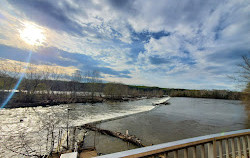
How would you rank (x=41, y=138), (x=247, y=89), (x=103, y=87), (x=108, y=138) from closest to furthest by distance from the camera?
(x=41, y=138) → (x=108, y=138) → (x=247, y=89) → (x=103, y=87)

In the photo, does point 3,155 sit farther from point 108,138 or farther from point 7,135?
point 108,138

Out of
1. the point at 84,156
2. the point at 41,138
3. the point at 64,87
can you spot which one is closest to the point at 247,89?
the point at 84,156

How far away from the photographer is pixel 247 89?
14.6 m

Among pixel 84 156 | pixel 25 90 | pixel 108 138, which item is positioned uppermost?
pixel 25 90

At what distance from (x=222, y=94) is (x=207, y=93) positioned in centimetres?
996

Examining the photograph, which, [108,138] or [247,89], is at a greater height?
[247,89]

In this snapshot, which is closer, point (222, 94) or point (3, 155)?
point (3, 155)

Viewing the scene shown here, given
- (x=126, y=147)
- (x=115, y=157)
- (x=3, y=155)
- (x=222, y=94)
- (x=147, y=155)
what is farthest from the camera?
(x=222, y=94)

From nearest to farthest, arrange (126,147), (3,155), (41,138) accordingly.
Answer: (3,155) → (126,147) → (41,138)

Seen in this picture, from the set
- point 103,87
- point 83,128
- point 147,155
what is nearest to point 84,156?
point 147,155

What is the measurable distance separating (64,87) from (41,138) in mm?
40288

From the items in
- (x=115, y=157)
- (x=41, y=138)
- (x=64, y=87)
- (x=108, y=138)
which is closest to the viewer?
(x=115, y=157)

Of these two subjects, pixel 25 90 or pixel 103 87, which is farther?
pixel 103 87

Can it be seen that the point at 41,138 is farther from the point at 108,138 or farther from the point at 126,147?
the point at 126,147
